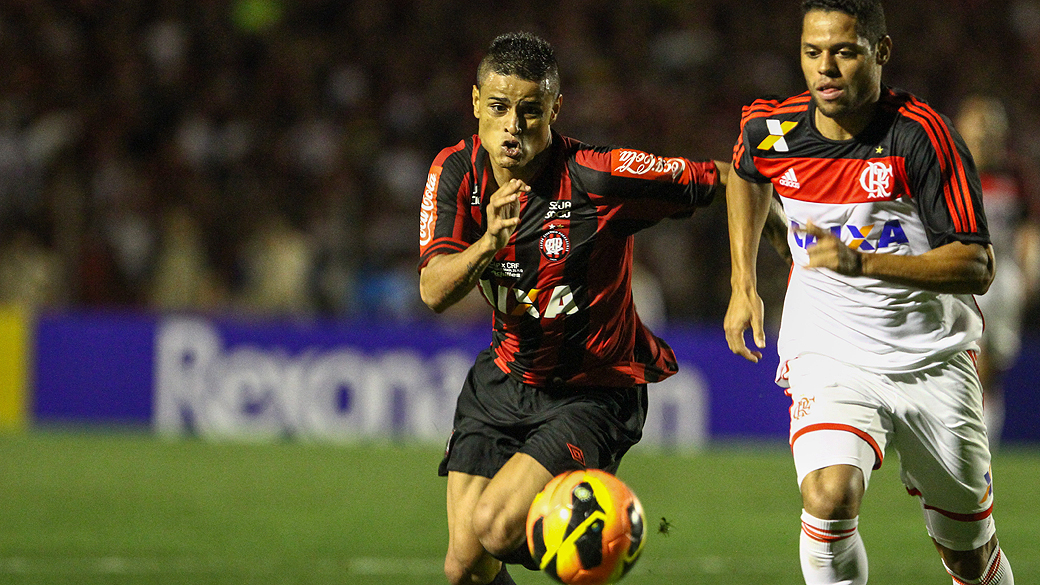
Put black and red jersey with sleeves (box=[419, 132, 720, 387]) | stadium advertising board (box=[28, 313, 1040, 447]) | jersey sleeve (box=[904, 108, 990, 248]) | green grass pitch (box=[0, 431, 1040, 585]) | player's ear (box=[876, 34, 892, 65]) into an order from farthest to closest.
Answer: stadium advertising board (box=[28, 313, 1040, 447])
green grass pitch (box=[0, 431, 1040, 585])
black and red jersey with sleeves (box=[419, 132, 720, 387])
player's ear (box=[876, 34, 892, 65])
jersey sleeve (box=[904, 108, 990, 248])

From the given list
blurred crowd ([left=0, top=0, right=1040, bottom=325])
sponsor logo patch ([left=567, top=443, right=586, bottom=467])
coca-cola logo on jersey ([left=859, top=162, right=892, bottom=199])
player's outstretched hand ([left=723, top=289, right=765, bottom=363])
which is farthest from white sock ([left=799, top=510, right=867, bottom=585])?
blurred crowd ([left=0, top=0, right=1040, bottom=325])

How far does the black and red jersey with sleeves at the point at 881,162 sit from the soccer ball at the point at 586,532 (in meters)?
1.25

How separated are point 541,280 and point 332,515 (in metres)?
3.89

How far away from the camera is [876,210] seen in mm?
4480

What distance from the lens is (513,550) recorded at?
4.66 m

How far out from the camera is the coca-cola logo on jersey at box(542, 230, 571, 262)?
4941mm

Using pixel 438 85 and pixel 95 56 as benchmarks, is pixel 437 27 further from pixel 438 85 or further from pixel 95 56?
pixel 95 56

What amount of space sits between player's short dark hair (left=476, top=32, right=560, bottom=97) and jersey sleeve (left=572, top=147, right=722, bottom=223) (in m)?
0.33

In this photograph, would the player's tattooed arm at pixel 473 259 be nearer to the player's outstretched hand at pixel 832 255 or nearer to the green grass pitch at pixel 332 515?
the player's outstretched hand at pixel 832 255

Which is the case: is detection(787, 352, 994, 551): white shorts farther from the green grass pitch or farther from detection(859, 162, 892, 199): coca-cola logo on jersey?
the green grass pitch

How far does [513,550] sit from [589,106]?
1035 centimetres

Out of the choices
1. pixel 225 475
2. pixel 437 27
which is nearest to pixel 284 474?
pixel 225 475

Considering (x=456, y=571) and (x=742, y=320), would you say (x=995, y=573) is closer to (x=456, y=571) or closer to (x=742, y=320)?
(x=742, y=320)

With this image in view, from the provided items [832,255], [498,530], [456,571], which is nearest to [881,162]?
[832,255]
